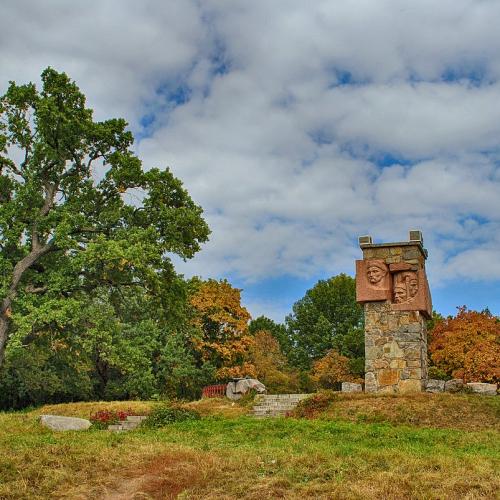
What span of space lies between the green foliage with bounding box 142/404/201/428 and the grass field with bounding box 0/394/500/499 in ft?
4.87

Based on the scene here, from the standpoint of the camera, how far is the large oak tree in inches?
807

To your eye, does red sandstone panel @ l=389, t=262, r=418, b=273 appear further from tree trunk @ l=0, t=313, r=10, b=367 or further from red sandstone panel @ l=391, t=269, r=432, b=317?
tree trunk @ l=0, t=313, r=10, b=367

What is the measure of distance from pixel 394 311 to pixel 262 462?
35.1 feet

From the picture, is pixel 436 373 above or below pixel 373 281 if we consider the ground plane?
below

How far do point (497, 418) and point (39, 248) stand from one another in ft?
49.1

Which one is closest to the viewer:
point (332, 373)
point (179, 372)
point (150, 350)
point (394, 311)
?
point (394, 311)

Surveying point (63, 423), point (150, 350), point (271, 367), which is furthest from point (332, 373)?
point (63, 423)

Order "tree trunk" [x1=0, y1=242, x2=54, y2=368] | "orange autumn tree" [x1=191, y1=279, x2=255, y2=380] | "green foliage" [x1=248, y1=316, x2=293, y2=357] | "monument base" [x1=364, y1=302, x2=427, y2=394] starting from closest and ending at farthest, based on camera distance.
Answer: "monument base" [x1=364, y1=302, x2=427, y2=394] → "tree trunk" [x1=0, y1=242, x2=54, y2=368] → "orange autumn tree" [x1=191, y1=279, x2=255, y2=380] → "green foliage" [x1=248, y1=316, x2=293, y2=357]

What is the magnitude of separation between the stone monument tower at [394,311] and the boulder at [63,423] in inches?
321

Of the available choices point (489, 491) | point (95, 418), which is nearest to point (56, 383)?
point (95, 418)

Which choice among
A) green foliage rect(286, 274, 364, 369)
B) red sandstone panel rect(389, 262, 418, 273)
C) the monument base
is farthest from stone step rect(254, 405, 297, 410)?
green foliage rect(286, 274, 364, 369)

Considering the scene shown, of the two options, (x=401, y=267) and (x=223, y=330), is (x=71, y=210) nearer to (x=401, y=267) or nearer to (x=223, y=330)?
(x=401, y=267)

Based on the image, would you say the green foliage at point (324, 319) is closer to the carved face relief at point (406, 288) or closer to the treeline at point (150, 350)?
the treeline at point (150, 350)

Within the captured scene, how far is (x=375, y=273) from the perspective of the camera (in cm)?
1947
